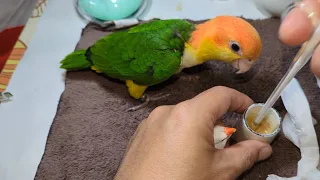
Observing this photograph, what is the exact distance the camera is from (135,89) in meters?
0.88

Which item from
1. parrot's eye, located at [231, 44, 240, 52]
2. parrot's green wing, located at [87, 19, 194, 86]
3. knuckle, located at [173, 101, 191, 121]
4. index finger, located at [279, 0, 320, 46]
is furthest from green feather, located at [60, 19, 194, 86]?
index finger, located at [279, 0, 320, 46]

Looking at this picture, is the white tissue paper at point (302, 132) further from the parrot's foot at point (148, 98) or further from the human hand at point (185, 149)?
the parrot's foot at point (148, 98)

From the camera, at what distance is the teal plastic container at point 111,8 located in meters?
1.04

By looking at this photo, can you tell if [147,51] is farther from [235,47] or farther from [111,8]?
[111,8]

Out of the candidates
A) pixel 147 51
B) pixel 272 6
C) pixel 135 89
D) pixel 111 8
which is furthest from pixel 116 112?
pixel 272 6

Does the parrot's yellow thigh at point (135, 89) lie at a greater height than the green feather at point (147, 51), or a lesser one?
lesser

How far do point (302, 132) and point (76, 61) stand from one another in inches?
20.4

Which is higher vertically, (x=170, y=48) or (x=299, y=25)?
(x=299, y=25)

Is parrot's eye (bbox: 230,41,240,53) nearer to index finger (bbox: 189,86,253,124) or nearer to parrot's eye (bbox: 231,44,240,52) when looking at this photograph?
parrot's eye (bbox: 231,44,240,52)

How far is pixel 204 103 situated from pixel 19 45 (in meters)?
0.65

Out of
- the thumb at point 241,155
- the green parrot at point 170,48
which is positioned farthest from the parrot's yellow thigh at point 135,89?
the thumb at point 241,155

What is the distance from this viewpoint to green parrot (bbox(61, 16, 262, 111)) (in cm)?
74

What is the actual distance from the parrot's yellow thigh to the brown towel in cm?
3

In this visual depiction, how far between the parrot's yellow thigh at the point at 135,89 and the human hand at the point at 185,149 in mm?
241
